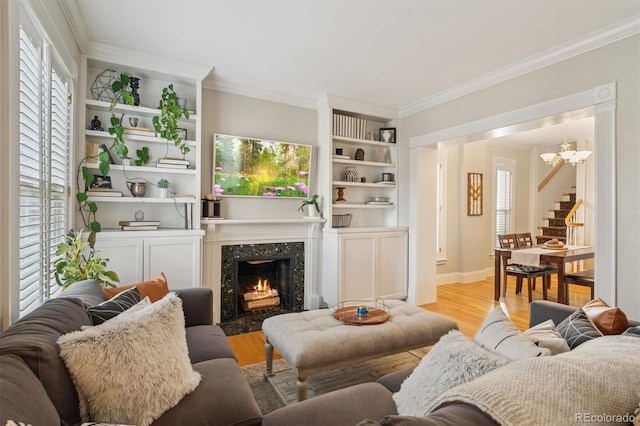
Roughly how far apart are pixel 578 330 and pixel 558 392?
2.91 feet

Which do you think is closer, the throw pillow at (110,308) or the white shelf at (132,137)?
the throw pillow at (110,308)

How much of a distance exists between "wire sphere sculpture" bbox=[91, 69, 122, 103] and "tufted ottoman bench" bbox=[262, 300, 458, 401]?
8.70 ft

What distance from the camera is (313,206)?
13.6 ft

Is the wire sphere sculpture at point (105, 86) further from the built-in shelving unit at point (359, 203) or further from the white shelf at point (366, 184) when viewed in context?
the white shelf at point (366, 184)

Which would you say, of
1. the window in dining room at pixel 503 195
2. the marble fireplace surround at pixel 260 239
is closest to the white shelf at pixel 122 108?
the marble fireplace surround at pixel 260 239

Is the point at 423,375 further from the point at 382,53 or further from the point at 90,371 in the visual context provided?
the point at 382,53

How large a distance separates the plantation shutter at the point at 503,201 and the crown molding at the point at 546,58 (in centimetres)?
344

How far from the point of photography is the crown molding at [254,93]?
360 cm

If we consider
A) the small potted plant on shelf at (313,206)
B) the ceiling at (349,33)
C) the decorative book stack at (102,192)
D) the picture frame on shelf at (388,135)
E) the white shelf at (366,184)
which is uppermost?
the ceiling at (349,33)

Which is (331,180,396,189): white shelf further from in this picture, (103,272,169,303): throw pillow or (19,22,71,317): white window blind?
(19,22,71,317): white window blind

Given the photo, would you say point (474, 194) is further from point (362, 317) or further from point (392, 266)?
point (362, 317)

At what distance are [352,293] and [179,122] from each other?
2.80 metres

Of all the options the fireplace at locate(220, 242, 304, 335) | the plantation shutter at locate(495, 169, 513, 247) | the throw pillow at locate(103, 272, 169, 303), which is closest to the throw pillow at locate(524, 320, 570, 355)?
the throw pillow at locate(103, 272, 169, 303)

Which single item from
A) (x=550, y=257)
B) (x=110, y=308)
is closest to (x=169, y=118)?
(x=110, y=308)
